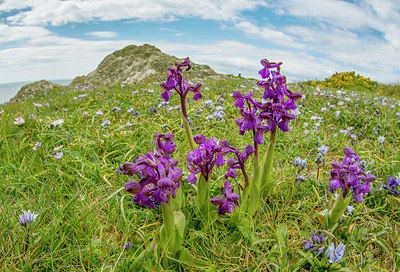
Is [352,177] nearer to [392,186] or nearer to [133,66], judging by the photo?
[392,186]

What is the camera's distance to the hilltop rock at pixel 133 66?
19.6 meters

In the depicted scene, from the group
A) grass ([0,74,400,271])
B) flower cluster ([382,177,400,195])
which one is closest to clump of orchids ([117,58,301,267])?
grass ([0,74,400,271])

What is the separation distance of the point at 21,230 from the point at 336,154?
431cm

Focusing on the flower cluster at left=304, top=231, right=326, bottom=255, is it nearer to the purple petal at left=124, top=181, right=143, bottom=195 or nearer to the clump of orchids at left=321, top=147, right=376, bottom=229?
the clump of orchids at left=321, top=147, right=376, bottom=229

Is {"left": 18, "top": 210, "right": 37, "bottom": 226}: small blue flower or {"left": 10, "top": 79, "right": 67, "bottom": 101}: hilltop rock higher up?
{"left": 18, "top": 210, "right": 37, "bottom": 226}: small blue flower

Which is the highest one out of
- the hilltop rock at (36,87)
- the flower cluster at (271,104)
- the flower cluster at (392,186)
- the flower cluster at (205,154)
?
the flower cluster at (271,104)

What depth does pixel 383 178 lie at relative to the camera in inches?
135

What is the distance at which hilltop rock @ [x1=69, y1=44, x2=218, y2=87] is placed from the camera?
19.6m

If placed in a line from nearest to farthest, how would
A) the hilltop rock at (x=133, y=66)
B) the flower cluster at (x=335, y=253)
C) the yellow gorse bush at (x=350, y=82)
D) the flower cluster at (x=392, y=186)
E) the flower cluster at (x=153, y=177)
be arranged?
the flower cluster at (x=153, y=177) → the flower cluster at (x=335, y=253) → the flower cluster at (x=392, y=186) → the yellow gorse bush at (x=350, y=82) → the hilltop rock at (x=133, y=66)

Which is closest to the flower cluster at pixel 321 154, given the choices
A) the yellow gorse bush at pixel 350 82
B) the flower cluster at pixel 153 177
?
the flower cluster at pixel 153 177

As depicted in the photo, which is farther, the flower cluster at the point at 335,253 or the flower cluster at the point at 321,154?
the flower cluster at the point at 321,154

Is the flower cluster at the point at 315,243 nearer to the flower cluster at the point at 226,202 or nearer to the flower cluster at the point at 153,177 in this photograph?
the flower cluster at the point at 226,202

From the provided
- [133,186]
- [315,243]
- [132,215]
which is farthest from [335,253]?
[132,215]

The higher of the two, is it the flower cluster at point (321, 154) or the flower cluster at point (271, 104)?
the flower cluster at point (271, 104)
